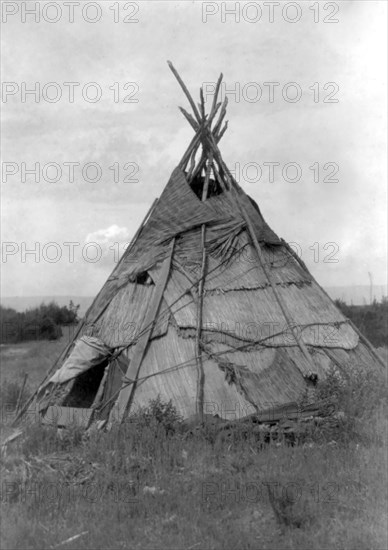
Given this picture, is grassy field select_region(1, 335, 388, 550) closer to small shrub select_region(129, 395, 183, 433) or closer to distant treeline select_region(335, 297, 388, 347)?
small shrub select_region(129, 395, 183, 433)

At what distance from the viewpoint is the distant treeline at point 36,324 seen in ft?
71.9

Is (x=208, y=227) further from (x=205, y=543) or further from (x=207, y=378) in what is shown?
(x=205, y=543)

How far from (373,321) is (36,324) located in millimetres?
11064

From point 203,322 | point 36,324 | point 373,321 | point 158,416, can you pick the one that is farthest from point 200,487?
point 36,324

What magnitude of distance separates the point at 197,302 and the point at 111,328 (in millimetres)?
1197

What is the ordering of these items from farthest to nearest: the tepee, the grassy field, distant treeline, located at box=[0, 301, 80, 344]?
distant treeline, located at box=[0, 301, 80, 344]
the tepee
the grassy field

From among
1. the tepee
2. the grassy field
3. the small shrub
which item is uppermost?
the tepee

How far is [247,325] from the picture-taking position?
26.5 ft

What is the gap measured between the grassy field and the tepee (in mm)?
694

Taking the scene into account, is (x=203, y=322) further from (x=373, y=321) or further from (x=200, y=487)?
(x=373, y=321)

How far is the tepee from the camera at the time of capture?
24.9ft

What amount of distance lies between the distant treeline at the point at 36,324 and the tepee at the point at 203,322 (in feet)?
39.0

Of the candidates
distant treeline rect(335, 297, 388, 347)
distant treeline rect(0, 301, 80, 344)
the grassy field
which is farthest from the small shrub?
distant treeline rect(0, 301, 80, 344)

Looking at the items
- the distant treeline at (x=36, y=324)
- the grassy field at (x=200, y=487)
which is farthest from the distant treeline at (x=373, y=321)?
the grassy field at (x=200, y=487)
